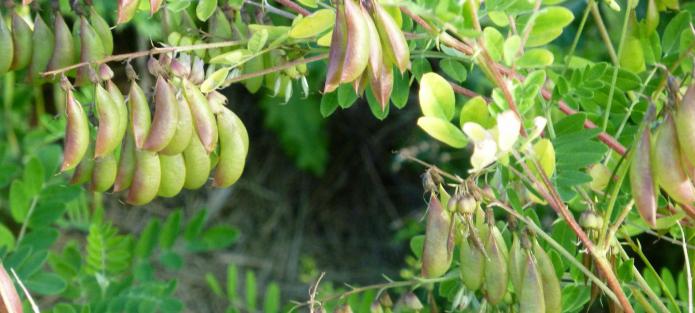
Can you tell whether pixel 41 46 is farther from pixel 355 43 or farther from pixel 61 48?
pixel 355 43

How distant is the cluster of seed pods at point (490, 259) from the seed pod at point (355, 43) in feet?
0.35

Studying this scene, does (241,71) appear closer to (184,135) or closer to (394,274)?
(184,135)

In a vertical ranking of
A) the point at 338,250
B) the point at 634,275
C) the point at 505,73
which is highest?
the point at 505,73

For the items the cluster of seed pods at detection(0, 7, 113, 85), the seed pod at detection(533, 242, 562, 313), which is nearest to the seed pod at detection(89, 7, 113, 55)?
the cluster of seed pods at detection(0, 7, 113, 85)

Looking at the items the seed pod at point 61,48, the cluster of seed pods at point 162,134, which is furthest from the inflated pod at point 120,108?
the seed pod at point 61,48

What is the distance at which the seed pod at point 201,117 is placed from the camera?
66cm

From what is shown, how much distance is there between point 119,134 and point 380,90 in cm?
18

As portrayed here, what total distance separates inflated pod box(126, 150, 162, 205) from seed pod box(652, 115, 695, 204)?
1.11 ft

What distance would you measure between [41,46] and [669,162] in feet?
1.59

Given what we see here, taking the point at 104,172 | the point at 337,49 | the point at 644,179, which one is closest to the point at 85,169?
the point at 104,172

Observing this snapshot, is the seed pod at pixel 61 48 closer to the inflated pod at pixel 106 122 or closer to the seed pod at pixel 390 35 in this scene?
the inflated pod at pixel 106 122

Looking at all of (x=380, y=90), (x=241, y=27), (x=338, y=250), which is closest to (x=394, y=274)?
(x=338, y=250)

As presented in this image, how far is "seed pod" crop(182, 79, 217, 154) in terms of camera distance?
2.15 ft

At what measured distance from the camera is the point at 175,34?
2.54ft
